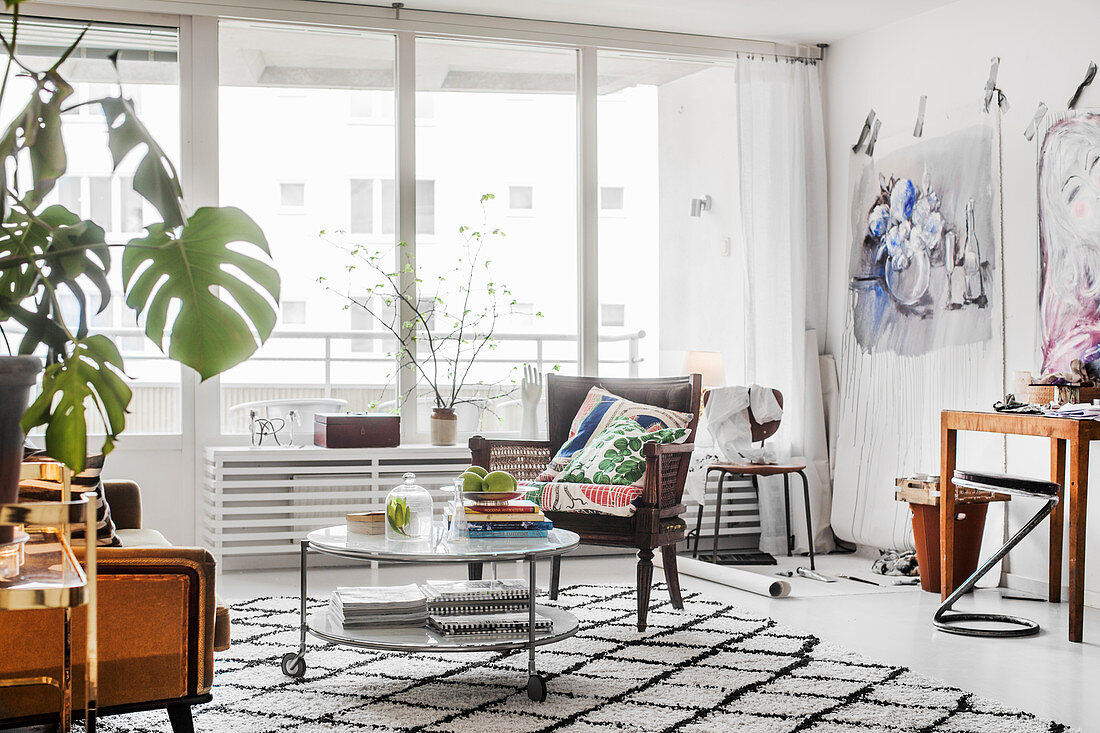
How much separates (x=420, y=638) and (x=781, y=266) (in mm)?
3455

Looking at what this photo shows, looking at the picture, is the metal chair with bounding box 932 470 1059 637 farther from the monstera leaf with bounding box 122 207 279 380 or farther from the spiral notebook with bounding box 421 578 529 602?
the monstera leaf with bounding box 122 207 279 380

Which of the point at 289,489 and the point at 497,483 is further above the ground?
the point at 497,483

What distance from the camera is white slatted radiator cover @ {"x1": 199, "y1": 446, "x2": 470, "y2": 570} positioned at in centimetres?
479

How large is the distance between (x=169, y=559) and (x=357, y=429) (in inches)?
108

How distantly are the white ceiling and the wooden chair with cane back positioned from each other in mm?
1928

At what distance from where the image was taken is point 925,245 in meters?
5.07

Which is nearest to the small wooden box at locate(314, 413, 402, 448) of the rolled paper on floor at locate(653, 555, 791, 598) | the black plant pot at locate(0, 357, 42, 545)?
the rolled paper on floor at locate(653, 555, 791, 598)

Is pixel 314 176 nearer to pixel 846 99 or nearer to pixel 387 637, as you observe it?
pixel 846 99

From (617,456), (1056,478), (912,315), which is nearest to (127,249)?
(617,456)

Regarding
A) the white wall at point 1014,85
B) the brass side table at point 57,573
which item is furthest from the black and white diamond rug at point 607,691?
the white wall at point 1014,85

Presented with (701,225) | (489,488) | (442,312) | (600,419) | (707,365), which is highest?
(701,225)

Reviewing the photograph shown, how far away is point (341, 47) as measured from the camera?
212 inches

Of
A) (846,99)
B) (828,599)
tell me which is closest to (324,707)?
(828,599)

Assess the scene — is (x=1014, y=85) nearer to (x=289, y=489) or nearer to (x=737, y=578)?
(x=737, y=578)
